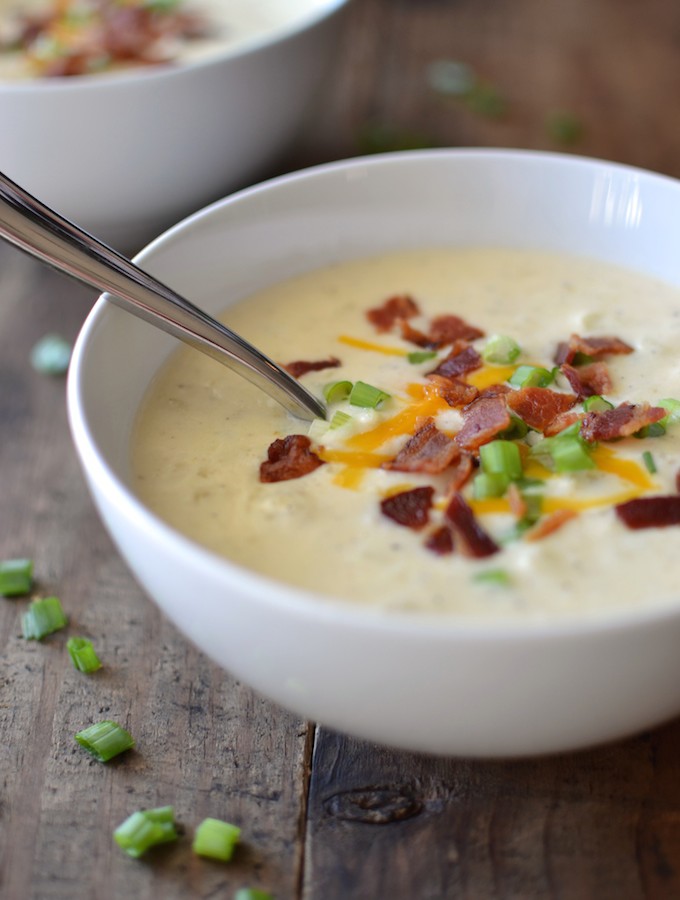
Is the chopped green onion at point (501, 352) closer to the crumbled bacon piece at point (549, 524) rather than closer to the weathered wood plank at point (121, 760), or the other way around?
the crumbled bacon piece at point (549, 524)

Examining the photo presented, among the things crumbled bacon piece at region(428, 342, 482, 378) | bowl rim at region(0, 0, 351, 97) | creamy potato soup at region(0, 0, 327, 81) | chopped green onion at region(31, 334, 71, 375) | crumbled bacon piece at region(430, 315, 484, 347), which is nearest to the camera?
crumbled bacon piece at region(428, 342, 482, 378)

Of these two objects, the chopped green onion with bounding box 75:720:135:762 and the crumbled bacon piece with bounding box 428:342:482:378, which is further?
the crumbled bacon piece with bounding box 428:342:482:378

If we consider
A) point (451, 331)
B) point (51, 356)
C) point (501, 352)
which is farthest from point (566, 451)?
point (51, 356)

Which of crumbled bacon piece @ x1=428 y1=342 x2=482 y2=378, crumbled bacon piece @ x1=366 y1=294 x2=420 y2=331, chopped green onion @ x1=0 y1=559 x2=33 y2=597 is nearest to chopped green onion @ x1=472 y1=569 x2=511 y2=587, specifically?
Answer: crumbled bacon piece @ x1=428 y1=342 x2=482 y2=378

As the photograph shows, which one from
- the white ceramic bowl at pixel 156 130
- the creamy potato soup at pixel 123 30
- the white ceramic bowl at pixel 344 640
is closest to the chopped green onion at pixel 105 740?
the white ceramic bowl at pixel 344 640

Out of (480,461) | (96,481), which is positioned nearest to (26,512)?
(96,481)

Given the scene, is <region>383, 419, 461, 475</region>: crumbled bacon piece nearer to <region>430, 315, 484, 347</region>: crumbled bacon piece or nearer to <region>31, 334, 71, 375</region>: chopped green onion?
<region>430, 315, 484, 347</region>: crumbled bacon piece

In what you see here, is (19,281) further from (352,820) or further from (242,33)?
(352,820)
